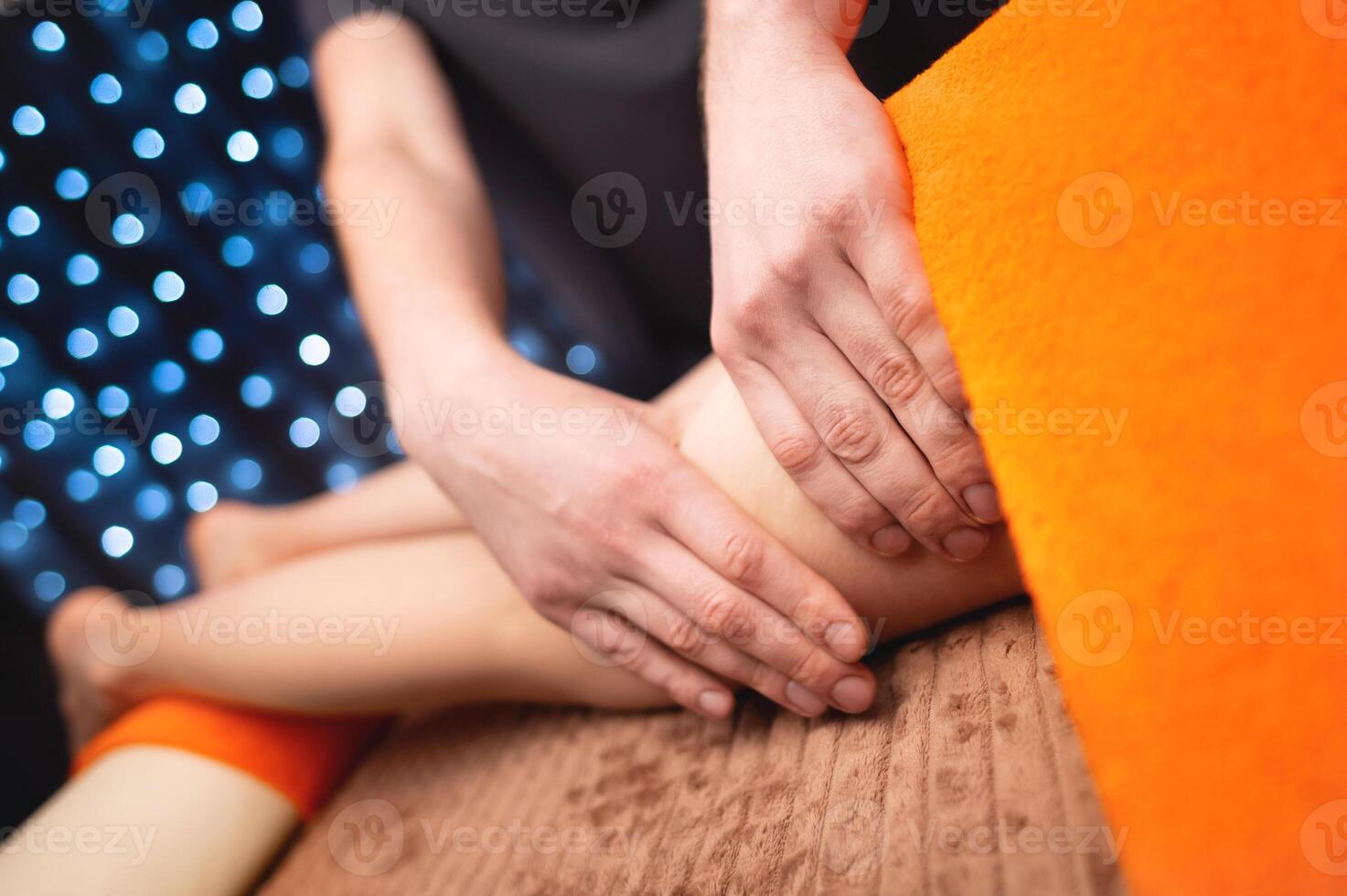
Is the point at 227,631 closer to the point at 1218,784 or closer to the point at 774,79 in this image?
the point at 774,79

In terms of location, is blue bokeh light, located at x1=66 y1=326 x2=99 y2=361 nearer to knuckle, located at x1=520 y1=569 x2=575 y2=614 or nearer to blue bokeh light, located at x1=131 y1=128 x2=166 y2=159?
blue bokeh light, located at x1=131 y1=128 x2=166 y2=159

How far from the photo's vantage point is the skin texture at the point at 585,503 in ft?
1.87

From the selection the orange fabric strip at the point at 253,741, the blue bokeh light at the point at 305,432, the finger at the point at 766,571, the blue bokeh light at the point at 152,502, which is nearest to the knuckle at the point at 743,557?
the finger at the point at 766,571

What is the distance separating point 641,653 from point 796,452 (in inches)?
8.6

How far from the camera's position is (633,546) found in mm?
606

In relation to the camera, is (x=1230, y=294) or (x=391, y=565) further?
(x=391, y=565)

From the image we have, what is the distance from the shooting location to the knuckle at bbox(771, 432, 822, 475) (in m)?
0.54

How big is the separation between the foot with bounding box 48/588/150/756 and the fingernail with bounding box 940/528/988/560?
86cm

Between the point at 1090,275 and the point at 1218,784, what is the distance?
23 cm

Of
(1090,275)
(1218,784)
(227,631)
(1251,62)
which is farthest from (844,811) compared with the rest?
(227,631)

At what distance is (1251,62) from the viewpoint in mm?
390

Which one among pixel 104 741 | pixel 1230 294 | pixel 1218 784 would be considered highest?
pixel 1230 294

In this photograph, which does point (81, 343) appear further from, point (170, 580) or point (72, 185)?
point (170, 580)

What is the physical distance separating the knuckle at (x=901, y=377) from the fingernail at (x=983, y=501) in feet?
0.22
